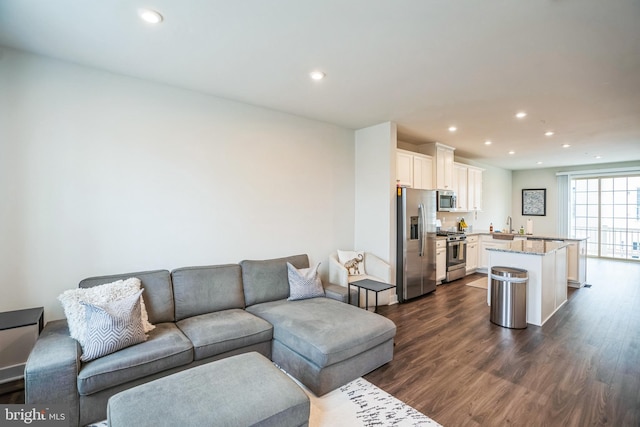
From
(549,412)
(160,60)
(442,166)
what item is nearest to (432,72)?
(160,60)

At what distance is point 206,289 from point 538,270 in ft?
Result: 13.6

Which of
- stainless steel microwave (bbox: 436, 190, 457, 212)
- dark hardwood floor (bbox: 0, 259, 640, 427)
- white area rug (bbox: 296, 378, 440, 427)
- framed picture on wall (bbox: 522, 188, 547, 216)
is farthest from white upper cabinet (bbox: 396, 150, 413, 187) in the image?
framed picture on wall (bbox: 522, 188, 547, 216)

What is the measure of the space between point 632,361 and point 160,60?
5.38 m

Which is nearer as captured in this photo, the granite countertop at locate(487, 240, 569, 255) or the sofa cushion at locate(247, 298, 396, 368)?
the sofa cushion at locate(247, 298, 396, 368)

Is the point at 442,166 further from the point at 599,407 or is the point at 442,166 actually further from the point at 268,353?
the point at 268,353

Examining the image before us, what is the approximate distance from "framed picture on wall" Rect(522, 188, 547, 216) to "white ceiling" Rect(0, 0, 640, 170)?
5731 mm

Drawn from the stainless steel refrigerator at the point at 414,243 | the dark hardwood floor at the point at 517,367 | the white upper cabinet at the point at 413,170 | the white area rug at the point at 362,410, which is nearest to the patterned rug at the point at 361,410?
the white area rug at the point at 362,410

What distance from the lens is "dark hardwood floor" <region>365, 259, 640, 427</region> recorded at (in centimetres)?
219

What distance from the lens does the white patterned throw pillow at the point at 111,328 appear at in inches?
83.2

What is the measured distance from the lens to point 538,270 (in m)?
3.86

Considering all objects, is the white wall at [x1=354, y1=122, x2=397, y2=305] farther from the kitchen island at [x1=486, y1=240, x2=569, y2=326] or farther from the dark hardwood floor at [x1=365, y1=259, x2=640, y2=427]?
the kitchen island at [x1=486, y1=240, x2=569, y2=326]

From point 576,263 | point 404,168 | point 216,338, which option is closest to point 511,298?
point 404,168

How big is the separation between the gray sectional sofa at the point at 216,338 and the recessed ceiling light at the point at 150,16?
85.9 inches

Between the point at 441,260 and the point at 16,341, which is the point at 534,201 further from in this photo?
the point at 16,341
